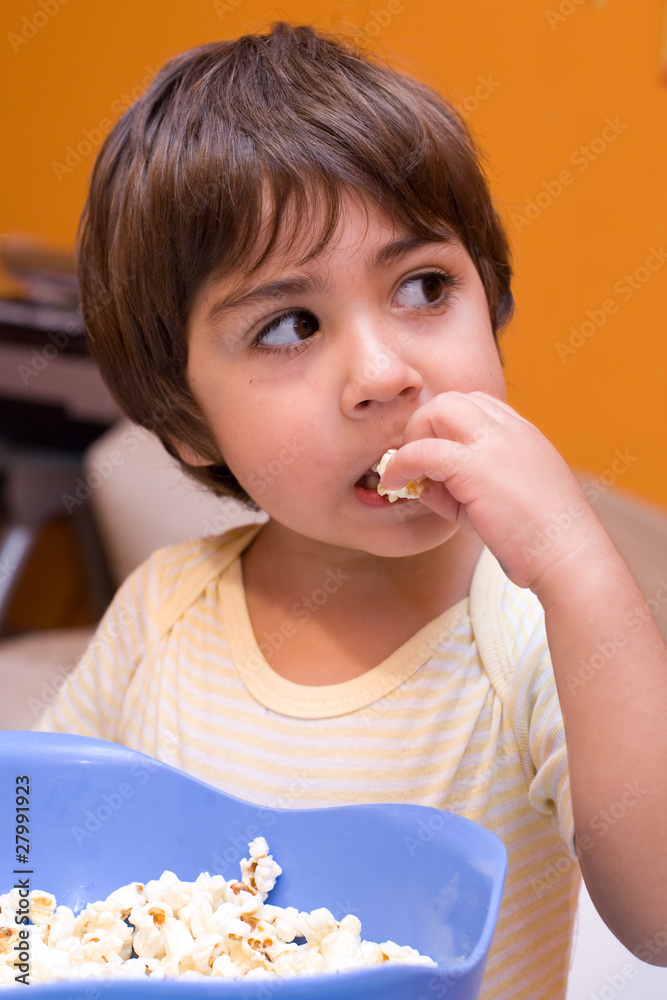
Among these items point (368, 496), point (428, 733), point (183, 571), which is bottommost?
point (183, 571)

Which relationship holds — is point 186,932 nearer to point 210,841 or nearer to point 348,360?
point 210,841

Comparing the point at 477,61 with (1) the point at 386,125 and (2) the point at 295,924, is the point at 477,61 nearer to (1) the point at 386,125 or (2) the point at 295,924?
(1) the point at 386,125

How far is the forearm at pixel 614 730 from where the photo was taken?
22.4 inches

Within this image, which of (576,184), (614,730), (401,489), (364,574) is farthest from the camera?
(576,184)

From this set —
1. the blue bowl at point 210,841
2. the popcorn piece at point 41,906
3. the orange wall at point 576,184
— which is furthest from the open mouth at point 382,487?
the orange wall at point 576,184

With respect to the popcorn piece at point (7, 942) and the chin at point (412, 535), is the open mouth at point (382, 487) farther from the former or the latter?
the popcorn piece at point (7, 942)

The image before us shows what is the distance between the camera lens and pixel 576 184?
1.59m

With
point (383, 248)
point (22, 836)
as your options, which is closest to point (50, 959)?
point (22, 836)

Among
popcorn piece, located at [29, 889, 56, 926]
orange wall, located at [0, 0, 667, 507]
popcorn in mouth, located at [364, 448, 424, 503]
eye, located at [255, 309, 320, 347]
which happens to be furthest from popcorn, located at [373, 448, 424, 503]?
orange wall, located at [0, 0, 667, 507]

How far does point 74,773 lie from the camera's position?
0.65m

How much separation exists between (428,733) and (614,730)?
0.23 metres

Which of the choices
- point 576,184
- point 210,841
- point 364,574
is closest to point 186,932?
point 210,841

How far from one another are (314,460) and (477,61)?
1174 mm

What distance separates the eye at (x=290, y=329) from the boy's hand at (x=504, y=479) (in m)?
0.12
